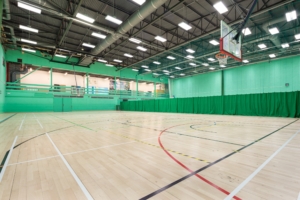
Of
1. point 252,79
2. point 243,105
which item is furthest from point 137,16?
point 252,79

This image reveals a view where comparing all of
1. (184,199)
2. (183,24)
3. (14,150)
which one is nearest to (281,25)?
(183,24)

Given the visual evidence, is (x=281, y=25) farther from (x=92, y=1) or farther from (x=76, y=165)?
(x=76, y=165)

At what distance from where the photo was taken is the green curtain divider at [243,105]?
458 inches

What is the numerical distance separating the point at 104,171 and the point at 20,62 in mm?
22297

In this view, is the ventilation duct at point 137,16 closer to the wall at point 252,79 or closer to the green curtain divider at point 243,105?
the green curtain divider at point 243,105

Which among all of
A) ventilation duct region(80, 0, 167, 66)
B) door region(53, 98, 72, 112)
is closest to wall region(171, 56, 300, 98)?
ventilation duct region(80, 0, 167, 66)

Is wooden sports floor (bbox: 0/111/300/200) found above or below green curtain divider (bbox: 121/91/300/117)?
below

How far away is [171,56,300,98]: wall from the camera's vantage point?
1775 cm

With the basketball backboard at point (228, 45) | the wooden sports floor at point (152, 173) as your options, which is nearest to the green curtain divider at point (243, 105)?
the basketball backboard at point (228, 45)

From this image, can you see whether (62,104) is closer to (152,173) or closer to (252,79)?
(152,173)

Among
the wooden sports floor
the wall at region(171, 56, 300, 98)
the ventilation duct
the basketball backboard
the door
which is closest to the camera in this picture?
the wooden sports floor

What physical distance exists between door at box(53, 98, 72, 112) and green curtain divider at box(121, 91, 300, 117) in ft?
43.8

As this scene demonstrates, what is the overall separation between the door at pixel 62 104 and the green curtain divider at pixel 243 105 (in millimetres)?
13357

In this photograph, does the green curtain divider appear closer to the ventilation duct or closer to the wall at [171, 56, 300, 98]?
the wall at [171, 56, 300, 98]
